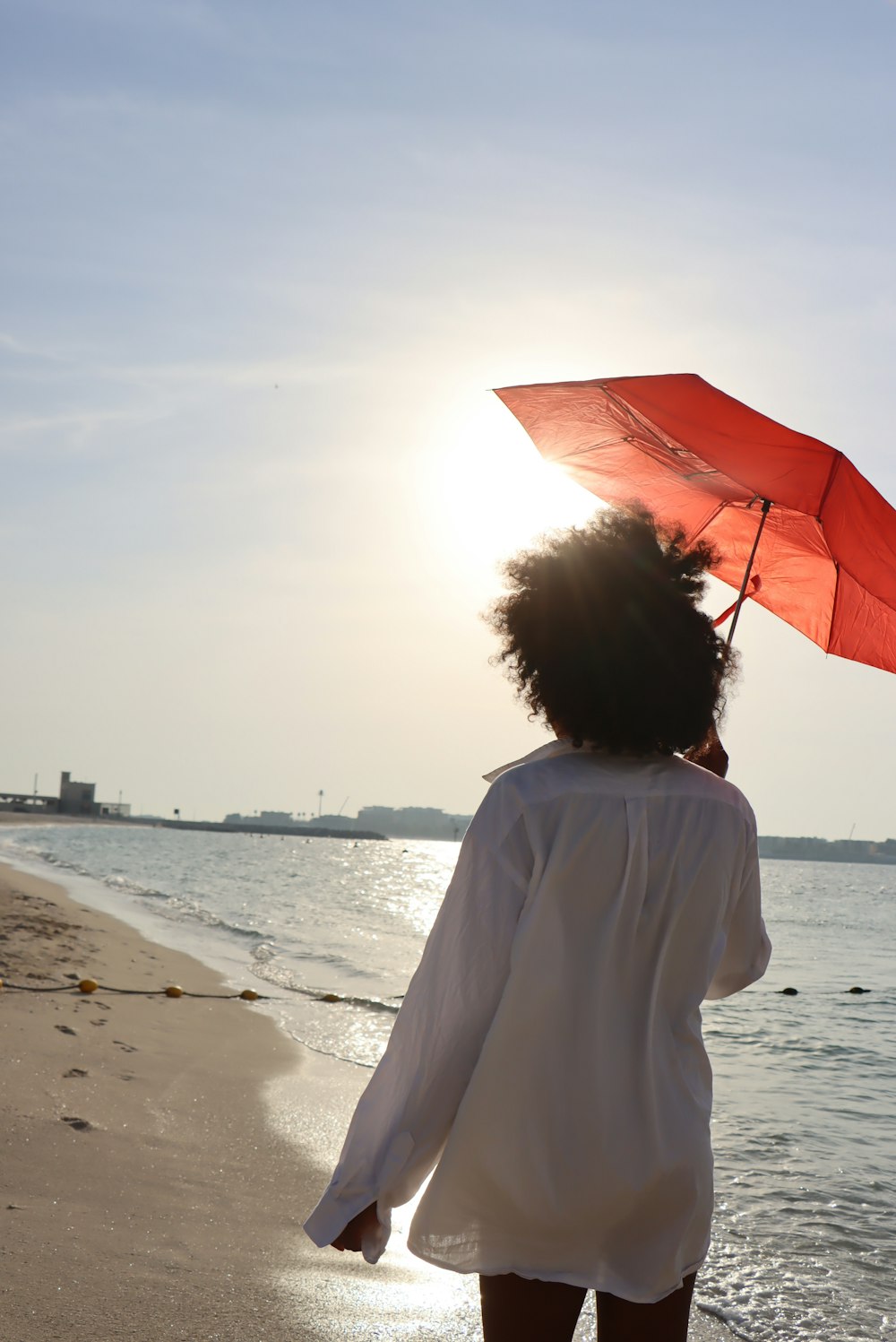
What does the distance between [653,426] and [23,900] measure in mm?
16004

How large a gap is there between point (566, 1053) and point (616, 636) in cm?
72

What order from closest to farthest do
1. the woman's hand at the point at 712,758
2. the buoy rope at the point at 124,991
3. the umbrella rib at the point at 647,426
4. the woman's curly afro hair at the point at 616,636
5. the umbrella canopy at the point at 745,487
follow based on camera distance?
the woman's curly afro hair at the point at 616,636, the woman's hand at the point at 712,758, the umbrella canopy at the point at 745,487, the umbrella rib at the point at 647,426, the buoy rope at the point at 124,991

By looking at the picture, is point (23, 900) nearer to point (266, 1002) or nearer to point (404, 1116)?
point (266, 1002)

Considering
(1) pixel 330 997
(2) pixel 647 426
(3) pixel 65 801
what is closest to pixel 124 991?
(1) pixel 330 997

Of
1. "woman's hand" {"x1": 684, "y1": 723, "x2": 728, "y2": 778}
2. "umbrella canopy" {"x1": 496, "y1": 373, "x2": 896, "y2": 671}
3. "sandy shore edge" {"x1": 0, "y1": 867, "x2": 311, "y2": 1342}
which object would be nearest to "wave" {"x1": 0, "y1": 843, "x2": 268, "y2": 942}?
"sandy shore edge" {"x1": 0, "y1": 867, "x2": 311, "y2": 1342}

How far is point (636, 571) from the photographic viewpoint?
207 centimetres

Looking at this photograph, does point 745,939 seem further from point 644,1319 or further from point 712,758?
point 644,1319

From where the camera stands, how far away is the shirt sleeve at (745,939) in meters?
A: 2.00

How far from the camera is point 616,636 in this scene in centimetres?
203

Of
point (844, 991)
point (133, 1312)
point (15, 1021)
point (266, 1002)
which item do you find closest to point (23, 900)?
point (266, 1002)

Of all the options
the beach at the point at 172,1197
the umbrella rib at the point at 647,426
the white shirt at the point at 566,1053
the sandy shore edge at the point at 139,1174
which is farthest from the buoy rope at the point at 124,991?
the white shirt at the point at 566,1053

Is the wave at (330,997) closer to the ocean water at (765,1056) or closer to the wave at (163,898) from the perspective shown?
the ocean water at (765,1056)

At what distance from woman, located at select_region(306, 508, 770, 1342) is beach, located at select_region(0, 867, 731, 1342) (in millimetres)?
1734

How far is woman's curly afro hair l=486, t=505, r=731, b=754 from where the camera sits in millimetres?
1999
